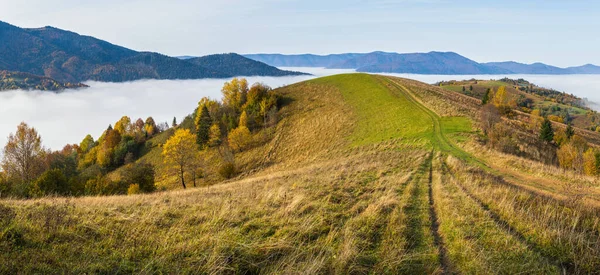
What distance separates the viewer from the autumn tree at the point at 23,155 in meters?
44.4

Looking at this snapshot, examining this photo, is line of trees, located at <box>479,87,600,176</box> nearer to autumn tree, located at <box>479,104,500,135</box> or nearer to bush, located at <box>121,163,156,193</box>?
autumn tree, located at <box>479,104,500,135</box>

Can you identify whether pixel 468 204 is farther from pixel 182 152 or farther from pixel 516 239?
pixel 182 152

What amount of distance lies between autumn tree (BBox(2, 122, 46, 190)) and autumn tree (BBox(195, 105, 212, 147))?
109 feet

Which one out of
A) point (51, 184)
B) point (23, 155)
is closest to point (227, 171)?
point (51, 184)

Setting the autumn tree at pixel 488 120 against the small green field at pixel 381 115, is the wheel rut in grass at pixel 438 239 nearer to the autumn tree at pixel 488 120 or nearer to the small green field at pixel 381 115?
the small green field at pixel 381 115

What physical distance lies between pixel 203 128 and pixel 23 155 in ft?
125

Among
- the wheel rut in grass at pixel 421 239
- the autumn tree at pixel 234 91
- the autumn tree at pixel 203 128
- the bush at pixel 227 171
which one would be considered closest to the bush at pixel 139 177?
the bush at pixel 227 171

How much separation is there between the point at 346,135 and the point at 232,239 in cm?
4639

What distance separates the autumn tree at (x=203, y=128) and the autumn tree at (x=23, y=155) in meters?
33.3

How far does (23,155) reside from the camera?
152 feet

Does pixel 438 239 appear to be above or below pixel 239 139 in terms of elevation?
above

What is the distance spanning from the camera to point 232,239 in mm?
6648

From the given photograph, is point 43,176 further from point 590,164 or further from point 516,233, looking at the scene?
point 590,164

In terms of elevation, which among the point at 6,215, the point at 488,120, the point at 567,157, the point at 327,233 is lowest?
the point at 567,157
